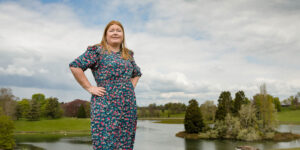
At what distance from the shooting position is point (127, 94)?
9.61 feet

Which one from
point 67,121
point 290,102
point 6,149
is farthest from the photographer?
point 290,102

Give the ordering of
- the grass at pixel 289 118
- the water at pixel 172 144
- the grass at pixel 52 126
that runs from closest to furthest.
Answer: the water at pixel 172 144, the grass at pixel 52 126, the grass at pixel 289 118

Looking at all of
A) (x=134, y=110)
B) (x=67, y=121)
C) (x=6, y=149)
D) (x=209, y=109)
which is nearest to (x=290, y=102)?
(x=209, y=109)

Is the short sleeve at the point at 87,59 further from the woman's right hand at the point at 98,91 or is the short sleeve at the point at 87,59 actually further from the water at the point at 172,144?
the water at the point at 172,144

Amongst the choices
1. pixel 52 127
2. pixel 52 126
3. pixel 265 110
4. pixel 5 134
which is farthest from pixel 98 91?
pixel 52 126

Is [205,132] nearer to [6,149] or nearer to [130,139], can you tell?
[6,149]

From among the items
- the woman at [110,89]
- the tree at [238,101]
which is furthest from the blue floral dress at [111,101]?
the tree at [238,101]

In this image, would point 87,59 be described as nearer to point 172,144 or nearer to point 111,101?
point 111,101

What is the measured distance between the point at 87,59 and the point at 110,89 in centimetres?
42

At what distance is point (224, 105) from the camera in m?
38.8

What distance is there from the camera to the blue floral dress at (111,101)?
9.10ft

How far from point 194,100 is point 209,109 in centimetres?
2017

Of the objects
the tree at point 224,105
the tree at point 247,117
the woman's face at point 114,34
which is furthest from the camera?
the tree at point 224,105

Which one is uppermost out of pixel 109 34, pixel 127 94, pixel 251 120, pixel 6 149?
pixel 109 34
